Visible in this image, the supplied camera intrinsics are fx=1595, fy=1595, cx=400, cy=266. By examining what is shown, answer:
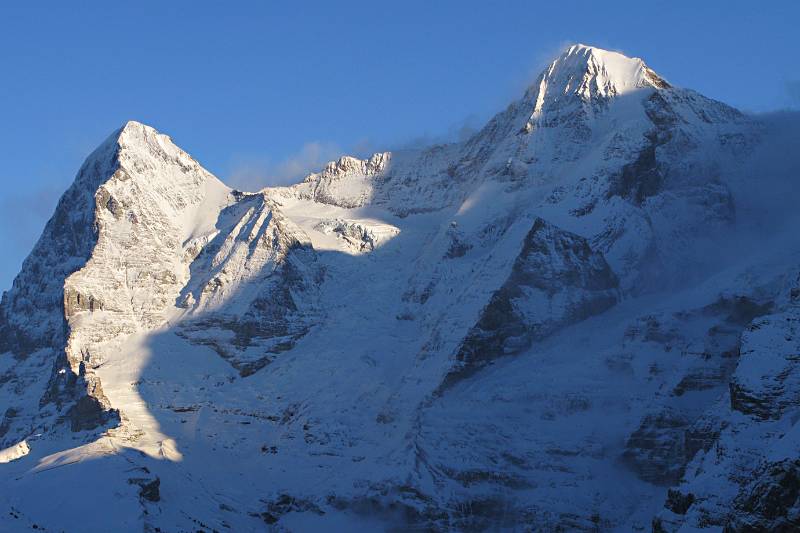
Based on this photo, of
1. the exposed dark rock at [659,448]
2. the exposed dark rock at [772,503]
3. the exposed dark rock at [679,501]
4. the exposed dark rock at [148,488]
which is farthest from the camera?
the exposed dark rock at [659,448]

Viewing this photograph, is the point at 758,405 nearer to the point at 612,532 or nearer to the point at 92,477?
the point at 612,532

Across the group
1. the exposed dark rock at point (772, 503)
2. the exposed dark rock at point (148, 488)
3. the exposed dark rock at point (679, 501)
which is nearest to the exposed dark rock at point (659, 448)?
the exposed dark rock at point (679, 501)

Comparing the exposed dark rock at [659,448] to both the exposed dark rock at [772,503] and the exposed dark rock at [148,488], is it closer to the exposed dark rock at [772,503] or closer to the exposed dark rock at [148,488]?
the exposed dark rock at [772,503]

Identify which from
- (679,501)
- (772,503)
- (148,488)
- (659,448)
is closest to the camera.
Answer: (772,503)

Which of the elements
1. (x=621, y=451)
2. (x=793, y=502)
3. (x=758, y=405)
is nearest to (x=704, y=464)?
(x=758, y=405)

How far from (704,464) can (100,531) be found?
6986cm

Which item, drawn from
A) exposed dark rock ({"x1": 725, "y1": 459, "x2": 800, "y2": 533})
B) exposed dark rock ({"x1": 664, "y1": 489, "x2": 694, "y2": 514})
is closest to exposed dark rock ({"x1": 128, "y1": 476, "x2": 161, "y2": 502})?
exposed dark rock ({"x1": 664, "y1": 489, "x2": 694, "y2": 514})

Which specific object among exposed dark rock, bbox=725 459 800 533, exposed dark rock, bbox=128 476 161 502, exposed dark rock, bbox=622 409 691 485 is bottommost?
exposed dark rock, bbox=725 459 800 533

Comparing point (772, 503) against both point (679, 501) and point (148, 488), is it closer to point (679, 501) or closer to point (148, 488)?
point (679, 501)

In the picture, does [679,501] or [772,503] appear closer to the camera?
[772,503]

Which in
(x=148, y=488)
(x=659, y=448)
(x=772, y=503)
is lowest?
(x=772, y=503)

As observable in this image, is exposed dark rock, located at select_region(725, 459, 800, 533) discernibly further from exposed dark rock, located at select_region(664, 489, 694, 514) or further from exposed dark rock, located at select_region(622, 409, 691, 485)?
exposed dark rock, located at select_region(622, 409, 691, 485)

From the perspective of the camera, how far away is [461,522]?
19312 centimetres

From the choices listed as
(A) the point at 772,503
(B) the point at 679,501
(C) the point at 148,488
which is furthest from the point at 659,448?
(C) the point at 148,488
